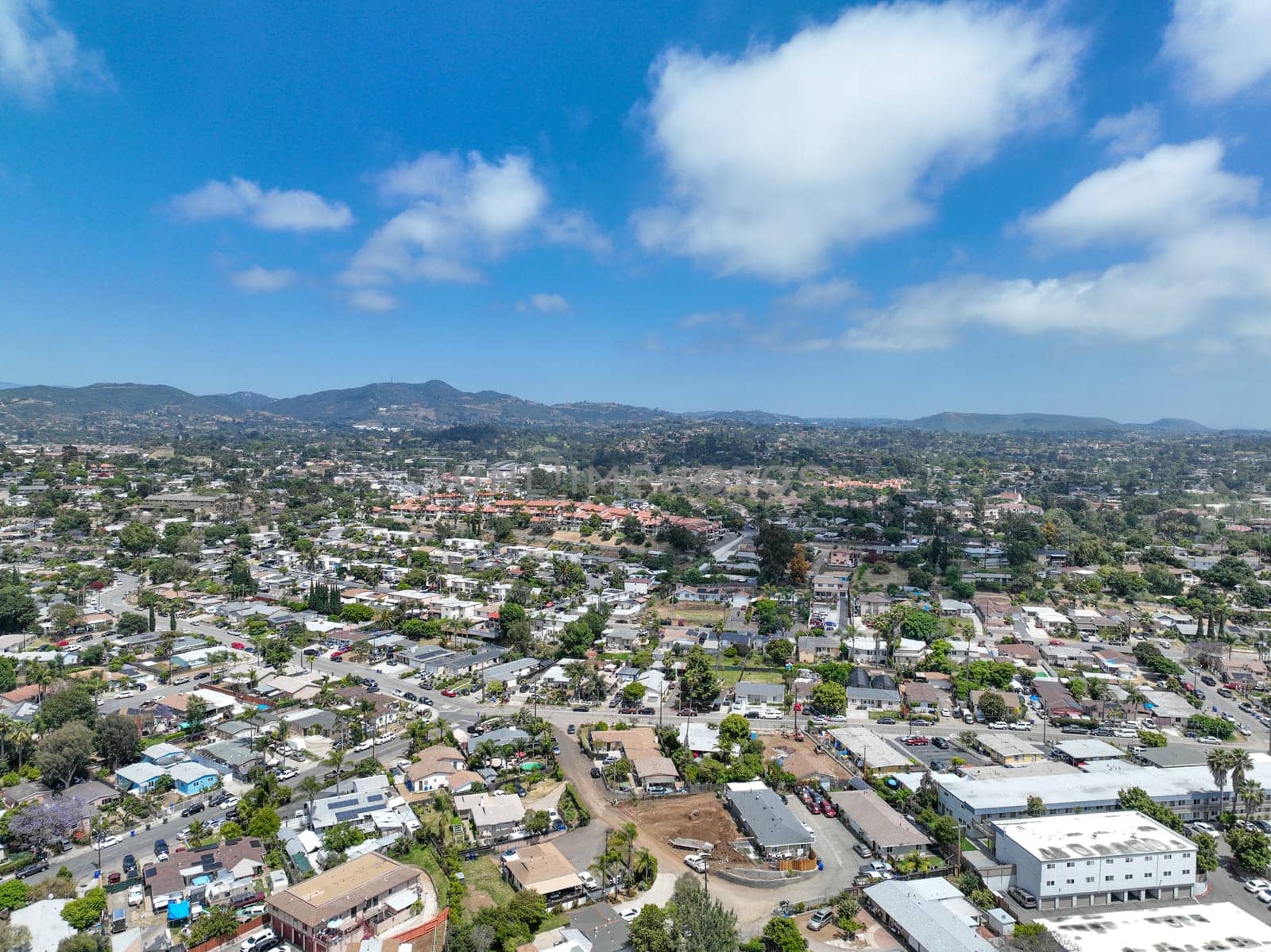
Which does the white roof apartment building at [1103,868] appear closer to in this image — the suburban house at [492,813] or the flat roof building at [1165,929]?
the flat roof building at [1165,929]

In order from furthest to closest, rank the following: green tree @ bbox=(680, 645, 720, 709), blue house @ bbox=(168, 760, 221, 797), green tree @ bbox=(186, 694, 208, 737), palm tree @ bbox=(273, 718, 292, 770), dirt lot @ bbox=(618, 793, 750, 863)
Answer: green tree @ bbox=(680, 645, 720, 709) < green tree @ bbox=(186, 694, 208, 737) < palm tree @ bbox=(273, 718, 292, 770) < blue house @ bbox=(168, 760, 221, 797) < dirt lot @ bbox=(618, 793, 750, 863)


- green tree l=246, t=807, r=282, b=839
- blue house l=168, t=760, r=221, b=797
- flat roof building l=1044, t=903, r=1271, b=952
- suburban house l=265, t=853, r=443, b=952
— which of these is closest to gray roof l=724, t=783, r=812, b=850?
flat roof building l=1044, t=903, r=1271, b=952

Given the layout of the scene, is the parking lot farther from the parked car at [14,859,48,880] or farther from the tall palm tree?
the parked car at [14,859,48,880]

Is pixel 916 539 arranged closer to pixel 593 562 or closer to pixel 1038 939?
pixel 593 562

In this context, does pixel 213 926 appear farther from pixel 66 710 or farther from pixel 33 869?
pixel 66 710

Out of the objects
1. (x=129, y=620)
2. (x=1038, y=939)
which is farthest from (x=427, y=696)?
(x=1038, y=939)

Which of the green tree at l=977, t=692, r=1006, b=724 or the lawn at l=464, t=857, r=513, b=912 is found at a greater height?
the green tree at l=977, t=692, r=1006, b=724
